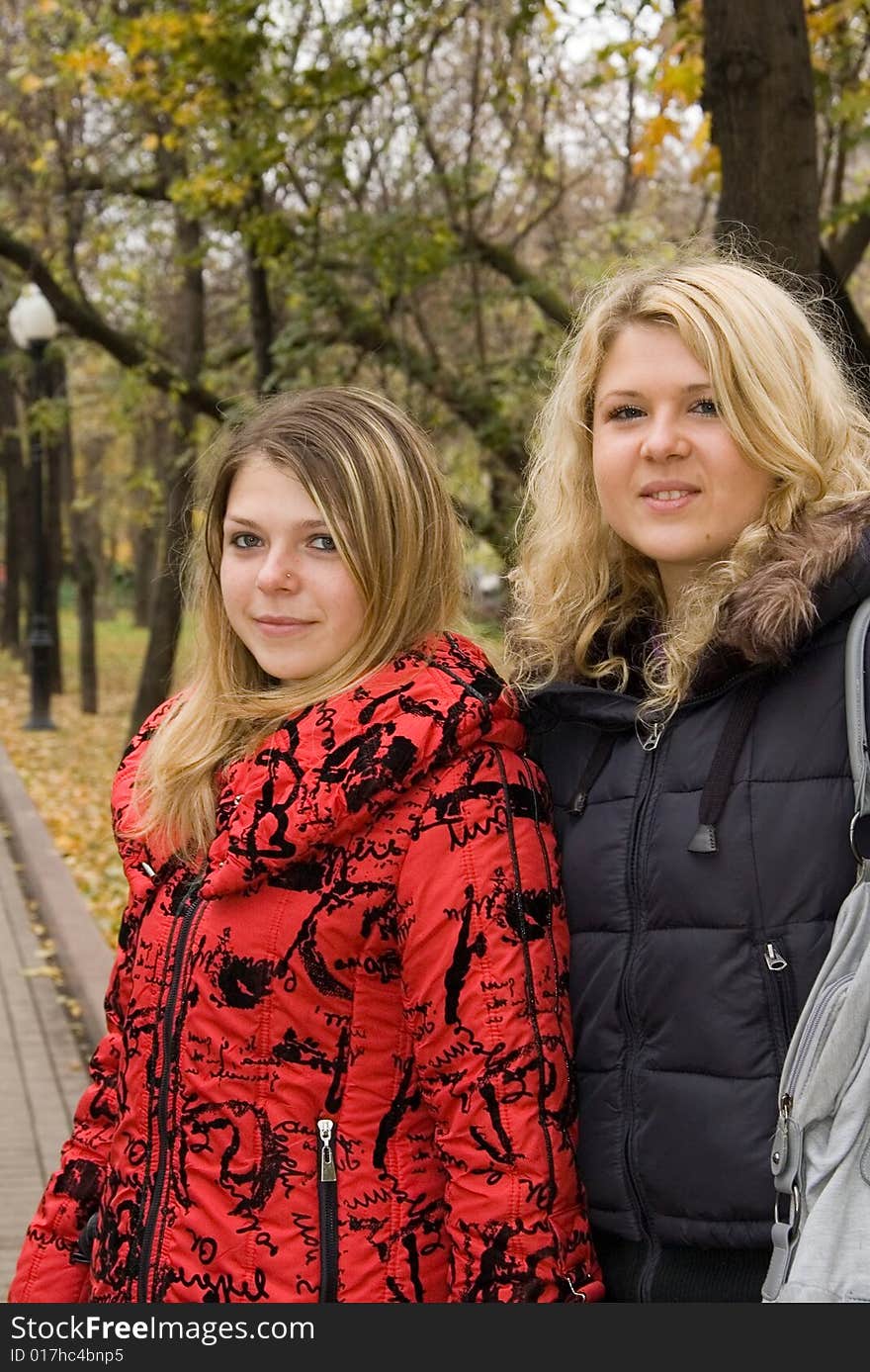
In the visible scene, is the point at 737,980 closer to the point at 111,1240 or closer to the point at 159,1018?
the point at 159,1018

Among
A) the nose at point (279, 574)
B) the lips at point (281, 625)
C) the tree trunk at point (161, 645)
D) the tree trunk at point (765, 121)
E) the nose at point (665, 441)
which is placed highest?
the tree trunk at point (765, 121)

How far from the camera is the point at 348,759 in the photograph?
204 centimetres

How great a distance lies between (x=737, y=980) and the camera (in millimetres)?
1843

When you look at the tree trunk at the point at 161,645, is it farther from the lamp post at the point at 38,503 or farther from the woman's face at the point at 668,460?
the woman's face at the point at 668,460

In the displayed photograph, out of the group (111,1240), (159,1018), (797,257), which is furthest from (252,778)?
(797,257)

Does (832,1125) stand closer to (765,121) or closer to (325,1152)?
(325,1152)

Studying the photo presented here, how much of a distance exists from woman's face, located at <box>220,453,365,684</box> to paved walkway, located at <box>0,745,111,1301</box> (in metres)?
2.79

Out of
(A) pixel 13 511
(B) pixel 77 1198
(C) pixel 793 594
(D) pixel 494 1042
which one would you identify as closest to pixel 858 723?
(C) pixel 793 594

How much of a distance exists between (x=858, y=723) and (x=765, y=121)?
10.6 feet

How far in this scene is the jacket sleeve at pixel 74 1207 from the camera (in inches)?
93.3

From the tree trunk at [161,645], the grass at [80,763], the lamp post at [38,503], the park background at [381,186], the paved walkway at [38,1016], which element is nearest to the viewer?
the paved walkway at [38,1016]

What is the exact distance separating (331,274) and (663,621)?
7736 millimetres

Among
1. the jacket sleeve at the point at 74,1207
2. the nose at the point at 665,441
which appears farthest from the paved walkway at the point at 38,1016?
the nose at the point at 665,441

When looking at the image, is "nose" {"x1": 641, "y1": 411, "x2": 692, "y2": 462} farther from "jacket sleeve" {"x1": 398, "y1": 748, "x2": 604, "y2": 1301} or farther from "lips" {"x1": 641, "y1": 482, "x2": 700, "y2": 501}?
"jacket sleeve" {"x1": 398, "y1": 748, "x2": 604, "y2": 1301}
